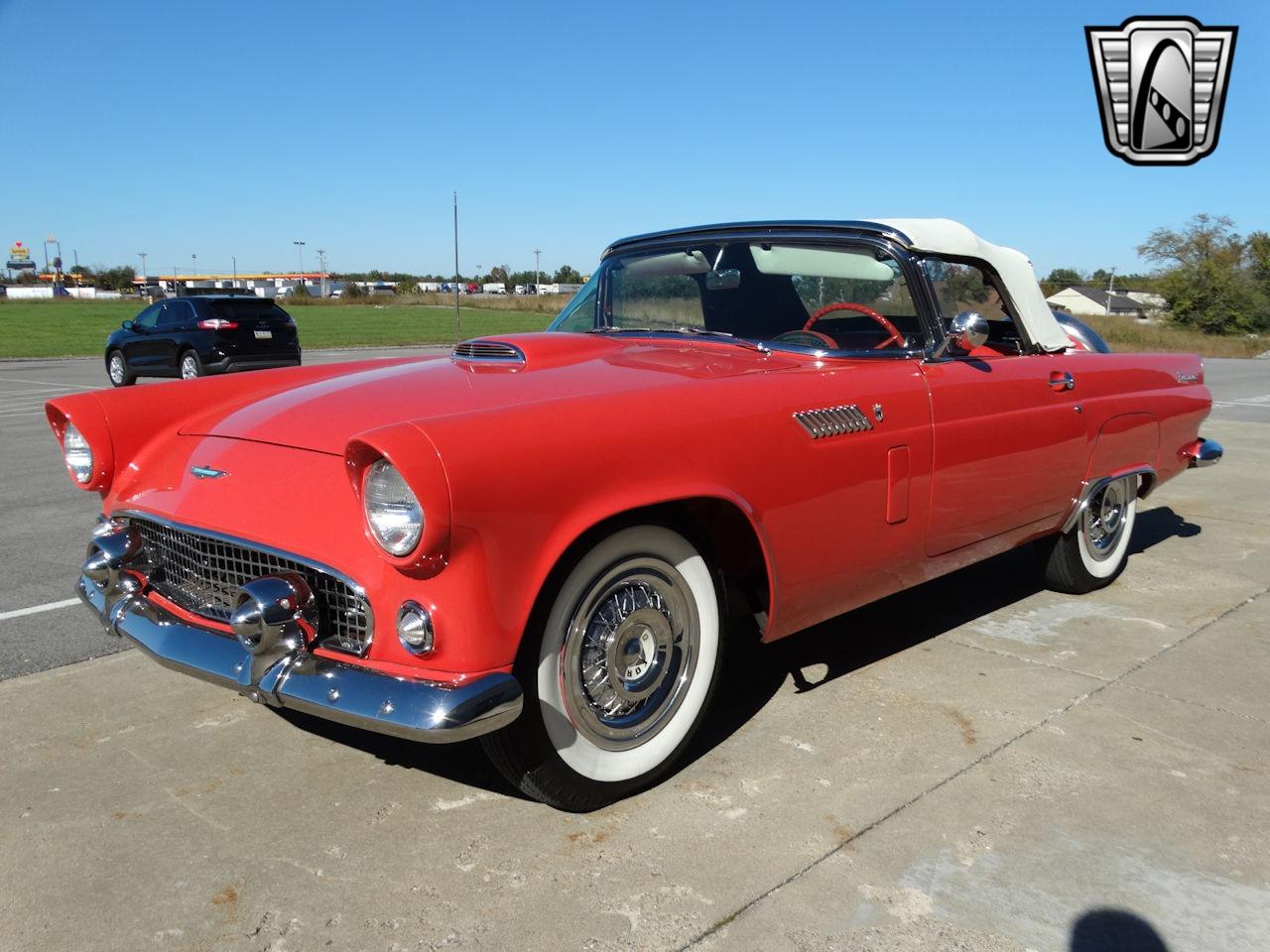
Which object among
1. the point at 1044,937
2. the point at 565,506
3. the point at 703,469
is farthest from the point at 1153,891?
the point at 565,506

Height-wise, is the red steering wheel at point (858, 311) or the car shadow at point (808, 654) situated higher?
the red steering wheel at point (858, 311)

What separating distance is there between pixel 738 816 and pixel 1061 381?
2283 mm

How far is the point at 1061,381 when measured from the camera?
3.96 m

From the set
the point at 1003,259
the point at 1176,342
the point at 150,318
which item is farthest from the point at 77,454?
the point at 1176,342

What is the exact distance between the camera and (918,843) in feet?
A: 8.09

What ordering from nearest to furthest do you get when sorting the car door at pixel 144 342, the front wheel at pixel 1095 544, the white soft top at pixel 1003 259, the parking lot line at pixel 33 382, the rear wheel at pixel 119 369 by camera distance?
the white soft top at pixel 1003 259
the front wheel at pixel 1095 544
the parking lot line at pixel 33 382
the car door at pixel 144 342
the rear wheel at pixel 119 369

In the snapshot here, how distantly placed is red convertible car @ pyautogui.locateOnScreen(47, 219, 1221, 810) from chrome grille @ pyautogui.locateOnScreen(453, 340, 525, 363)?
1cm

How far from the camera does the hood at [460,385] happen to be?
2574 millimetres

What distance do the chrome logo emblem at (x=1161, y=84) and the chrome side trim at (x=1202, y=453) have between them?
580cm

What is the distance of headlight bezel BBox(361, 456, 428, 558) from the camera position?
7.12ft

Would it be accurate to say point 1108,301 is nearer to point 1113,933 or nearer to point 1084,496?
point 1084,496

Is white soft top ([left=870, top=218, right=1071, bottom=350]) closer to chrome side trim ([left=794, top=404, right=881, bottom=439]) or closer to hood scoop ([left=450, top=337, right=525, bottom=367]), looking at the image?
chrome side trim ([left=794, top=404, right=881, bottom=439])

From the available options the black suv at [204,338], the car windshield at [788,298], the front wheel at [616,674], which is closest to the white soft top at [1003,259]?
the car windshield at [788,298]

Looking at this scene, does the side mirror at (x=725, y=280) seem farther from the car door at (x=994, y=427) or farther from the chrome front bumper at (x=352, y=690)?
the chrome front bumper at (x=352, y=690)
